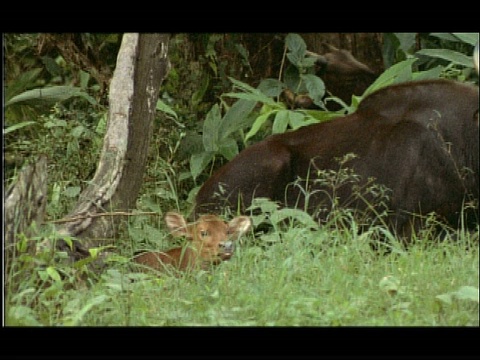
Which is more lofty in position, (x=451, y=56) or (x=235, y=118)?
(x=451, y=56)

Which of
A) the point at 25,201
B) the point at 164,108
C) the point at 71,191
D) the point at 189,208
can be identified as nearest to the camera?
the point at 25,201

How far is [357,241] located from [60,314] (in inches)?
75.8

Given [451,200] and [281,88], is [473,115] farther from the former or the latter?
[281,88]

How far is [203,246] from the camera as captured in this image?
251 inches

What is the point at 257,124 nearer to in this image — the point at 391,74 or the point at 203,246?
the point at 391,74

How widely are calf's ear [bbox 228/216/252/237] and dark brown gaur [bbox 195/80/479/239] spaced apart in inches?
24.5

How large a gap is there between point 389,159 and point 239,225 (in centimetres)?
132

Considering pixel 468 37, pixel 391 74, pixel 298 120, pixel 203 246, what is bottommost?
pixel 203 246

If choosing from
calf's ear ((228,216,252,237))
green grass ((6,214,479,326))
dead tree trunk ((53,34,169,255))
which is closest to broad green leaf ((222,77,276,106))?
dead tree trunk ((53,34,169,255))

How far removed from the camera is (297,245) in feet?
20.6

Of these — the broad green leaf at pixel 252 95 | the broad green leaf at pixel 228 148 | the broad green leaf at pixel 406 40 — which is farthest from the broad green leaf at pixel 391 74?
the broad green leaf at pixel 228 148

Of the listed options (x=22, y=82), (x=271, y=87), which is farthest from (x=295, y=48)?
(x=22, y=82)

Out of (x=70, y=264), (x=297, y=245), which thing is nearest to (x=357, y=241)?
(x=297, y=245)

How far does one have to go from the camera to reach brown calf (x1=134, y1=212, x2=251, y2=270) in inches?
248
